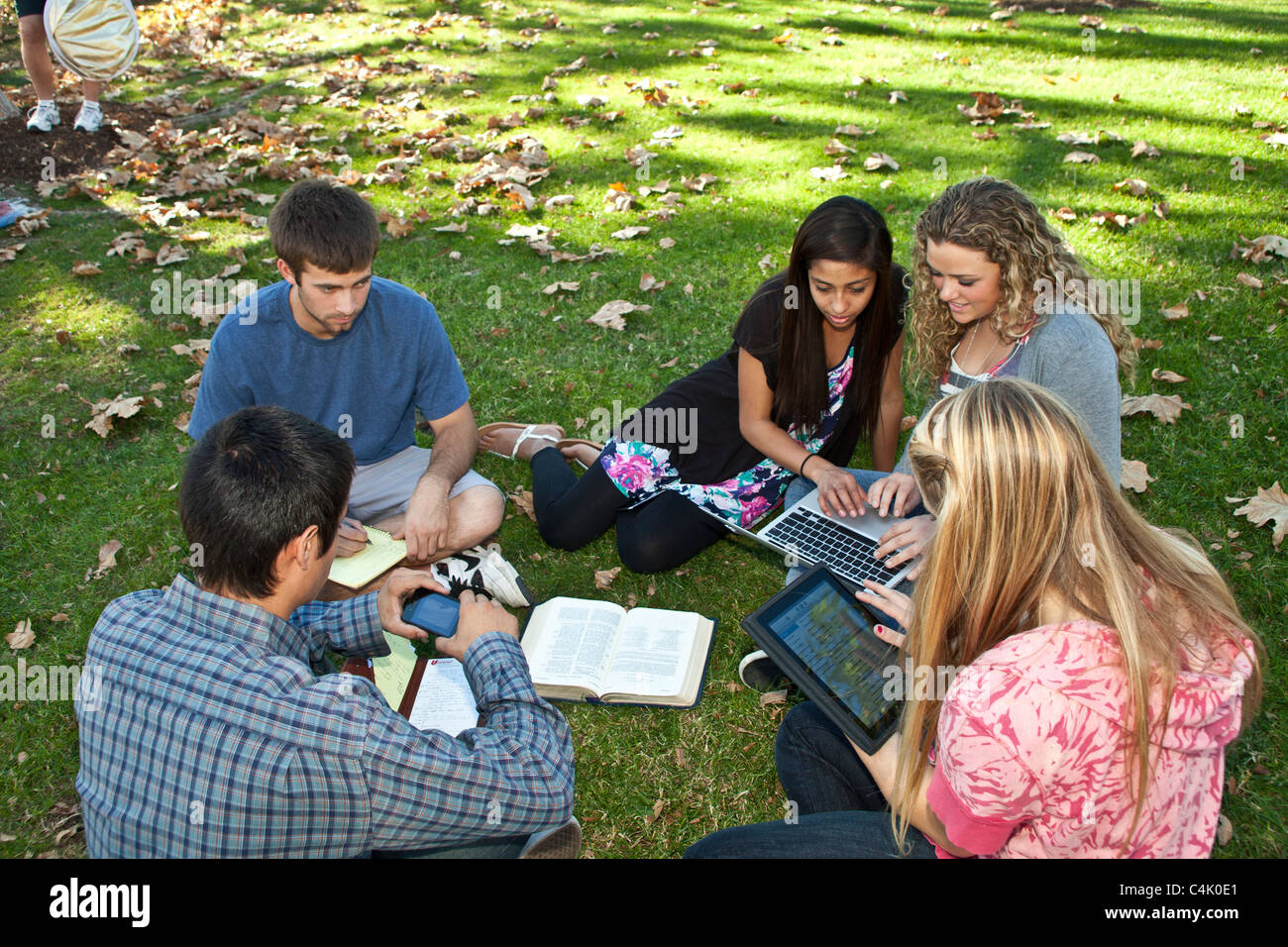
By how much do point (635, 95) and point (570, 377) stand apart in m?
5.15

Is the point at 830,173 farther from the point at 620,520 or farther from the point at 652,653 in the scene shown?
the point at 652,653

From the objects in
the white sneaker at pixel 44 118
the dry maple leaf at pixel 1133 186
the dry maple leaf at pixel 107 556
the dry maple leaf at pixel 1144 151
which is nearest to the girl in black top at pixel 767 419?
the dry maple leaf at pixel 107 556

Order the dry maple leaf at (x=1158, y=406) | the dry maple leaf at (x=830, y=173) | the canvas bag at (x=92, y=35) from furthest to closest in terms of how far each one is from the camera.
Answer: the canvas bag at (x=92, y=35) → the dry maple leaf at (x=830, y=173) → the dry maple leaf at (x=1158, y=406)

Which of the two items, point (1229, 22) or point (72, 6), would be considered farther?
point (1229, 22)

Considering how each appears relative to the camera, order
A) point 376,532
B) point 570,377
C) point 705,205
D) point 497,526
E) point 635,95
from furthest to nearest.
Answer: point 635,95
point 705,205
point 570,377
point 497,526
point 376,532

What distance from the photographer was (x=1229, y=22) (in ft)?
32.2

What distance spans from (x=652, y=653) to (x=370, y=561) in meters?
1.26

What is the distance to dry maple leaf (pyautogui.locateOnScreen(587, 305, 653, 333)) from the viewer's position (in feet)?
19.0

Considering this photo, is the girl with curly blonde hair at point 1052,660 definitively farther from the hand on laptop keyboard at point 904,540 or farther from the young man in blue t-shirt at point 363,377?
the young man in blue t-shirt at point 363,377

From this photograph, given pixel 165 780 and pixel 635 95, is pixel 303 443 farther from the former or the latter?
pixel 635 95

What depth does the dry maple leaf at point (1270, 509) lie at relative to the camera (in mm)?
3882

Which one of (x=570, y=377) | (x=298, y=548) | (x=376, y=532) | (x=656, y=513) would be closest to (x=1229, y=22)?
(x=570, y=377)

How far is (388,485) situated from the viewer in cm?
427

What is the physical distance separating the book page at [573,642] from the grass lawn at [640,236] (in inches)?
10.4
